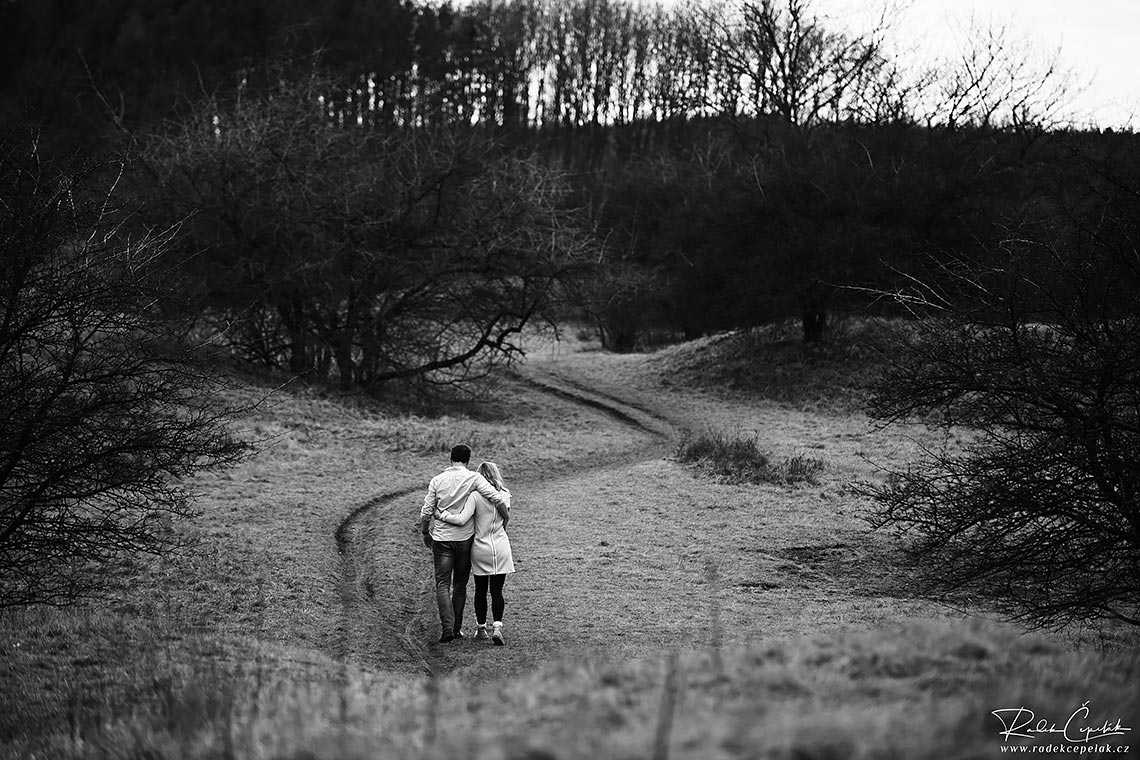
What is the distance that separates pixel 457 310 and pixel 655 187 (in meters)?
17.4

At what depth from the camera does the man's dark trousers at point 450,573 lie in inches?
360

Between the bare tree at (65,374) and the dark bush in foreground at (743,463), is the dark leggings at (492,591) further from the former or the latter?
the dark bush in foreground at (743,463)

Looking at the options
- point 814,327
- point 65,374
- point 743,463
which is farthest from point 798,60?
point 65,374

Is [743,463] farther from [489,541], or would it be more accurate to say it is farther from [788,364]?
[788,364]

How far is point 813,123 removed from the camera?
35531 mm

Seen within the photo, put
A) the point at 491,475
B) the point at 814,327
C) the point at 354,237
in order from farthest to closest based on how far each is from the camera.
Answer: the point at 814,327 → the point at 354,237 → the point at 491,475

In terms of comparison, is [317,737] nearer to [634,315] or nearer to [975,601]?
[975,601]

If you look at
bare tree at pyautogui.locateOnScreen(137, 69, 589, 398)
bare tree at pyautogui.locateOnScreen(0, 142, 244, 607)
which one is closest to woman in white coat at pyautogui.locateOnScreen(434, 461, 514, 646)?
bare tree at pyautogui.locateOnScreen(0, 142, 244, 607)

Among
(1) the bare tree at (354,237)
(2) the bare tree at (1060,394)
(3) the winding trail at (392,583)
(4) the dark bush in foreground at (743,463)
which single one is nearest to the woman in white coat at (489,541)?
(3) the winding trail at (392,583)

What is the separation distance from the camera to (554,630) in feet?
31.7

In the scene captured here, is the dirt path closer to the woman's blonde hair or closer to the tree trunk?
the woman's blonde hair

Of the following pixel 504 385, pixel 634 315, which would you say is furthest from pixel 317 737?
pixel 634 315

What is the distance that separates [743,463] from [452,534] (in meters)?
10.0

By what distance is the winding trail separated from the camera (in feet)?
29.0
